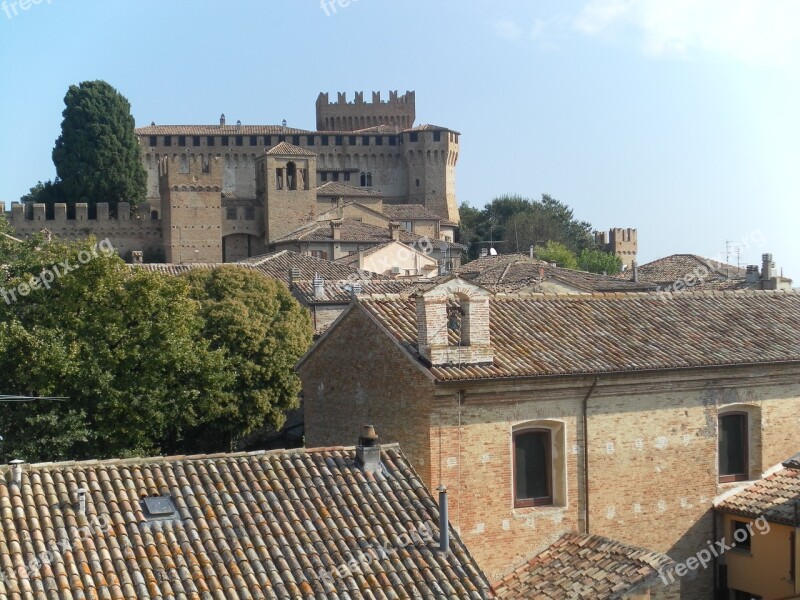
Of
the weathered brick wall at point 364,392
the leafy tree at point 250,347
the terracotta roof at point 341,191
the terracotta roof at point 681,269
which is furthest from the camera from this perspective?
the terracotta roof at point 341,191

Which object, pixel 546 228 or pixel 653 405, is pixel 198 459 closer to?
pixel 653 405

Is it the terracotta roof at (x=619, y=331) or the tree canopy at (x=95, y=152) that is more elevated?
the tree canopy at (x=95, y=152)

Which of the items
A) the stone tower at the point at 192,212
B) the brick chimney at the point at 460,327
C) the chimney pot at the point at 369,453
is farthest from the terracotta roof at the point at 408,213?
the chimney pot at the point at 369,453

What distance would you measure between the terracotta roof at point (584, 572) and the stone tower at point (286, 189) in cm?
5904

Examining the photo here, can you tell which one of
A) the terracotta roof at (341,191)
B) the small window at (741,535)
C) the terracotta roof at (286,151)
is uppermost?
the terracotta roof at (286,151)

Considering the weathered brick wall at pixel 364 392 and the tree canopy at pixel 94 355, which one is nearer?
the weathered brick wall at pixel 364 392

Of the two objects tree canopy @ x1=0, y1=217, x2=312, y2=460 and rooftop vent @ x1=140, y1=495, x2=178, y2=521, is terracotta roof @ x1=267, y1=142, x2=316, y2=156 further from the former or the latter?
rooftop vent @ x1=140, y1=495, x2=178, y2=521

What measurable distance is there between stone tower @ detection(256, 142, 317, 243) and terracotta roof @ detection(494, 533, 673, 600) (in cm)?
5904

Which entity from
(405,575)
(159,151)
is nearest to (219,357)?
(405,575)

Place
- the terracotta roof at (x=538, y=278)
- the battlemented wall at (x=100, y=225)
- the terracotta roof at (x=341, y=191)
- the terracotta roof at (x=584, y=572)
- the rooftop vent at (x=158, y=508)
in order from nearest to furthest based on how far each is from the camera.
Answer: the rooftop vent at (x=158, y=508) < the terracotta roof at (x=584, y=572) < the terracotta roof at (x=538, y=278) < the battlemented wall at (x=100, y=225) < the terracotta roof at (x=341, y=191)

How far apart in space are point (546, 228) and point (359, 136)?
17.0 meters

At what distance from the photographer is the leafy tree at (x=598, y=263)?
83.7m

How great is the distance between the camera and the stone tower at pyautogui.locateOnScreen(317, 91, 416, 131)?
106 metres

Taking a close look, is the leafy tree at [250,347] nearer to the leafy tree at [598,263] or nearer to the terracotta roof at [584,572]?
the terracotta roof at [584,572]
